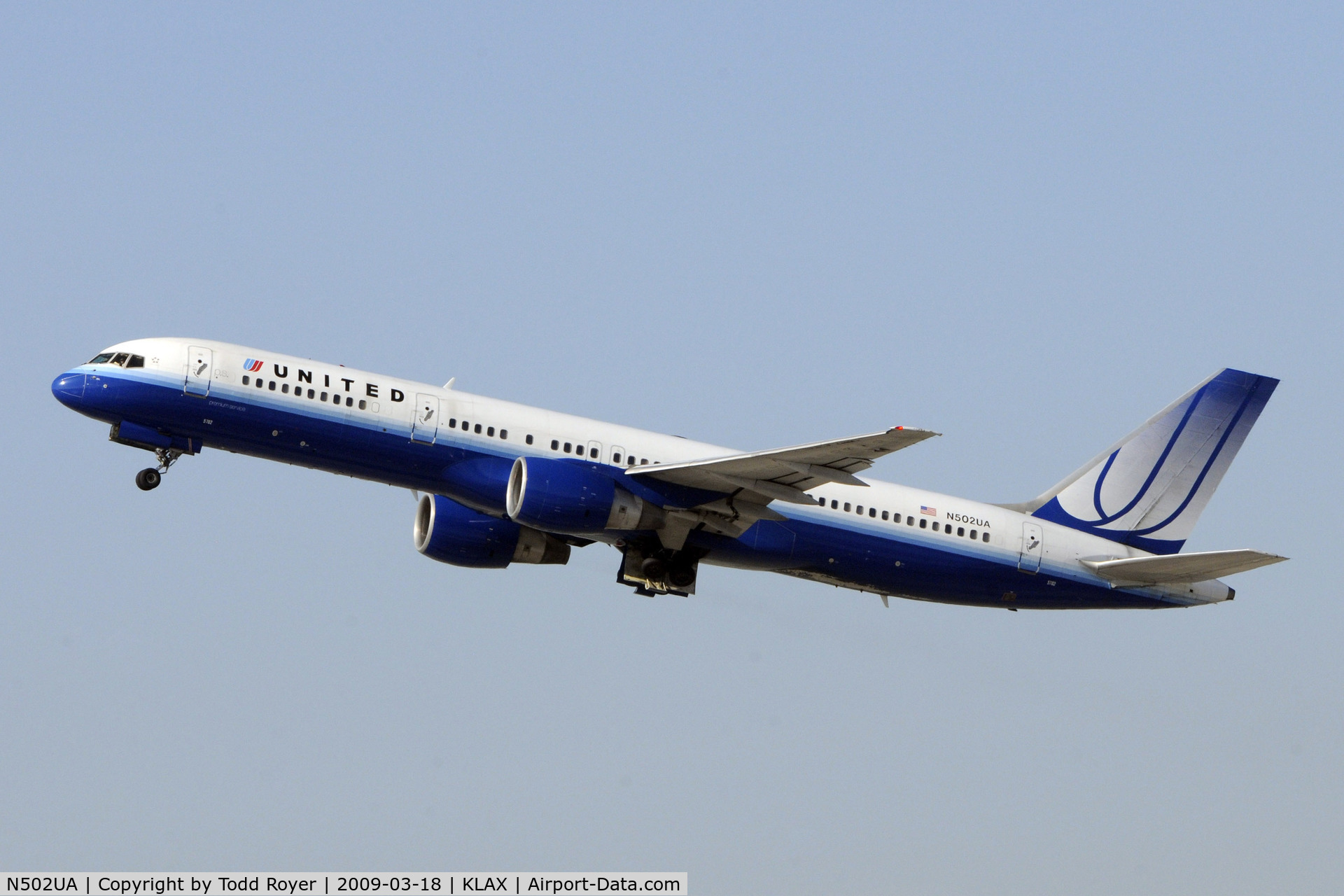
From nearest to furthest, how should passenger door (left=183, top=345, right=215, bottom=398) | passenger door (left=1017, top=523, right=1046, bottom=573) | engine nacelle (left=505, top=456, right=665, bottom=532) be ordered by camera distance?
engine nacelle (left=505, top=456, right=665, bottom=532)
passenger door (left=183, top=345, right=215, bottom=398)
passenger door (left=1017, top=523, right=1046, bottom=573)

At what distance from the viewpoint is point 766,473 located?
44.5 meters

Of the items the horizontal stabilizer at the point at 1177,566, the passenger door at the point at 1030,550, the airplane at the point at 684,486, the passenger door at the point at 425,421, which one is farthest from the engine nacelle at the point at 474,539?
the horizontal stabilizer at the point at 1177,566

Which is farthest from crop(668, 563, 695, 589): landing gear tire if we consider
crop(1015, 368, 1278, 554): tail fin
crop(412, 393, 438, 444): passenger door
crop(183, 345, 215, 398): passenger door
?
crop(183, 345, 215, 398): passenger door

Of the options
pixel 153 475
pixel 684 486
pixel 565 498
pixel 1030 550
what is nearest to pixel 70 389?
pixel 153 475

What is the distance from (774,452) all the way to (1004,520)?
1058cm

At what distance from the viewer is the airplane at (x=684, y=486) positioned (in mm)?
44156

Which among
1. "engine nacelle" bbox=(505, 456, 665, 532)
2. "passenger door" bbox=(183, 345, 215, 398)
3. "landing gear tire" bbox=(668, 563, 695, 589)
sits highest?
"passenger door" bbox=(183, 345, 215, 398)

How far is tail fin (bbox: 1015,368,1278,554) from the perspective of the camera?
5209 centimetres

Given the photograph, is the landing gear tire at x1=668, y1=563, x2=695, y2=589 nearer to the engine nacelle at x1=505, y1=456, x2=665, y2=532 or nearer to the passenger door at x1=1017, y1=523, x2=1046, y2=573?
the engine nacelle at x1=505, y1=456, x2=665, y2=532

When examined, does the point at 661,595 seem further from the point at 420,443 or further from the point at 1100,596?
the point at 1100,596

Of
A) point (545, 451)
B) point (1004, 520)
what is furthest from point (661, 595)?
point (1004, 520)

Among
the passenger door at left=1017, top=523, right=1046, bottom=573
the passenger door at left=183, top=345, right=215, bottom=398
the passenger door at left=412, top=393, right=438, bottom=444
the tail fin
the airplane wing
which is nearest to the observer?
the airplane wing

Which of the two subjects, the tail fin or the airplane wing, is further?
the tail fin

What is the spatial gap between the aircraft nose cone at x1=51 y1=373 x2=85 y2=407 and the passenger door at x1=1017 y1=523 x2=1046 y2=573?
2696cm
